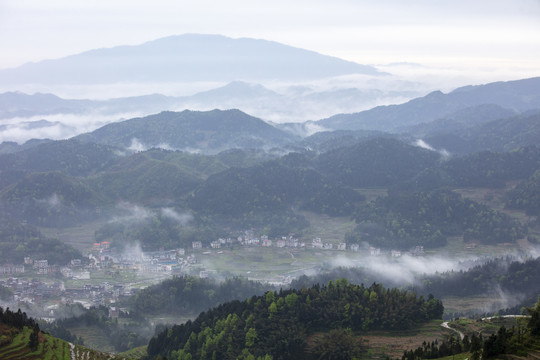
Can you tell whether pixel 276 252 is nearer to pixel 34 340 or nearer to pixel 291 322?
pixel 291 322

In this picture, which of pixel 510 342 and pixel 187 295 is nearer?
pixel 510 342

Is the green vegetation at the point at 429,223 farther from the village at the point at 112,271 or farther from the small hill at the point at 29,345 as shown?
the small hill at the point at 29,345

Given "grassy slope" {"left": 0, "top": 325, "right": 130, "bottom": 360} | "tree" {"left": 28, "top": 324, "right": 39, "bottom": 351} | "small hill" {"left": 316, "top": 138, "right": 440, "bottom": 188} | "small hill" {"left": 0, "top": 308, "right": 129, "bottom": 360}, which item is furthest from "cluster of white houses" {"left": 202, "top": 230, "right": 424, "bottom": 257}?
"tree" {"left": 28, "top": 324, "right": 39, "bottom": 351}

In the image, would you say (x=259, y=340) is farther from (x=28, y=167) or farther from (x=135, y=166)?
(x=28, y=167)

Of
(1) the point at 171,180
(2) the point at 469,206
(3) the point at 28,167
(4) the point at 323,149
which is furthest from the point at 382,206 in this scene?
(3) the point at 28,167

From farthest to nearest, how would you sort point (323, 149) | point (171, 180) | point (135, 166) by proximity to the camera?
point (323, 149) → point (135, 166) → point (171, 180)

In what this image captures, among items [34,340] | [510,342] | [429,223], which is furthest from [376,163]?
[510,342]

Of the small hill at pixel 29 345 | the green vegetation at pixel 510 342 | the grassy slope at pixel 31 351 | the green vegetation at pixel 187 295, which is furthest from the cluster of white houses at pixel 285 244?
the green vegetation at pixel 510 342

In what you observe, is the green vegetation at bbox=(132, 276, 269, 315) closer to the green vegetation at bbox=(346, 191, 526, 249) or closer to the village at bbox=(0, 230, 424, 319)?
the village at bbox=(0, 230, 424, 319)
